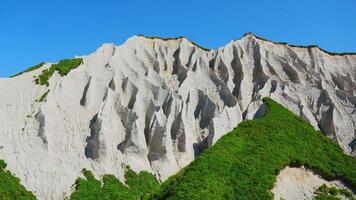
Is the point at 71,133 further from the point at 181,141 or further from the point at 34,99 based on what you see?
the point at 181,141

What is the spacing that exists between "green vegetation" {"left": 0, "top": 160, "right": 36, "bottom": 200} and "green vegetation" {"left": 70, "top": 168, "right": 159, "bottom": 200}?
9.74 feet

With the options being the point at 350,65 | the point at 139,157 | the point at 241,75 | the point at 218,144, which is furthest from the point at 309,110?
the point at 139,157

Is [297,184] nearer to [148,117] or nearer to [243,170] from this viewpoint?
[243,170]

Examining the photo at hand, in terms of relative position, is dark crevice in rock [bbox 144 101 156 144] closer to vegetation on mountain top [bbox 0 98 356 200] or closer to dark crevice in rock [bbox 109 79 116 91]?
dark crevice in rock [bbox 109 79 116 91]

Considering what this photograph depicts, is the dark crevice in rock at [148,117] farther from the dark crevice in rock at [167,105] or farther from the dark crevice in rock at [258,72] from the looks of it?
the dark crevice in rock at [258,72]

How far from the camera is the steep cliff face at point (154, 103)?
35031 mm

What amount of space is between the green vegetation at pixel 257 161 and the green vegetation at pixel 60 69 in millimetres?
15798

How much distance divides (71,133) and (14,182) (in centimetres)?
687

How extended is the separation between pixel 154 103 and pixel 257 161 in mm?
11877

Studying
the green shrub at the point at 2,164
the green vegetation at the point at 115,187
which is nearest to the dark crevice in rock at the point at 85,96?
the green vegetation at the point at 115,187

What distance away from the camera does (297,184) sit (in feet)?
103

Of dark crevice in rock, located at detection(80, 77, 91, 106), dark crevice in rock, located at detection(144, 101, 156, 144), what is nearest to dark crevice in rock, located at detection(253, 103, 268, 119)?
dark crevice in rock, located at detection(144, 101, 156, 144)

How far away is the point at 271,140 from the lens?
3503cm

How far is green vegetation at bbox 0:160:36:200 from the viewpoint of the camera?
29375 millimetres
